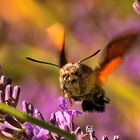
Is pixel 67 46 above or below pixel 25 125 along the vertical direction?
above

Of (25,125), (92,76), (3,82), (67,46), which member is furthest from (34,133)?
(67,46)

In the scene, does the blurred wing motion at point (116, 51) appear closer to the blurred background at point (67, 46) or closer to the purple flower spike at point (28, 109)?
the purple flower spike at point (28, 109)

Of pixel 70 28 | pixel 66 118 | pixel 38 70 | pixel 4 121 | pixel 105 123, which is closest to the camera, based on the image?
pixel 4 121

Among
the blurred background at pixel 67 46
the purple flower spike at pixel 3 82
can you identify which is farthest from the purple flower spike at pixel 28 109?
the blurred background at pixel 67 46

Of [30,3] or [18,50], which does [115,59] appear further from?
[30,3]

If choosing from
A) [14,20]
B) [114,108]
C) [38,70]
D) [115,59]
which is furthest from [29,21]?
[115,59]

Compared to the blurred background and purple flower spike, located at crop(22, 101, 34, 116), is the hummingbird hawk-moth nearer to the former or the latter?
purple flower spike, located at crop(22, 101, 34, 116)

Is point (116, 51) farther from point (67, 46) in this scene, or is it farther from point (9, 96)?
point (67, 46)
